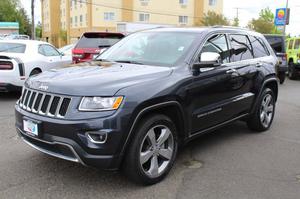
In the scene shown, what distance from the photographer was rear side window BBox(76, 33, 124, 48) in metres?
11.4

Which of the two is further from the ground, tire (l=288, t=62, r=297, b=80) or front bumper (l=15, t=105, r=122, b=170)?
front bumper (l=15, t=105, r=122, b=170)

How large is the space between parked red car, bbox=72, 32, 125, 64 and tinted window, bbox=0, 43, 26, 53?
1908 millimetres

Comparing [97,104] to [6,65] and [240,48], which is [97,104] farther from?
[6,65]

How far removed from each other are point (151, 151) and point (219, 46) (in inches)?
80.6

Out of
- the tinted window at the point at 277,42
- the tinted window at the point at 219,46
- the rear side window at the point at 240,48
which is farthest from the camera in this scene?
the tinted window at the point at 277,42

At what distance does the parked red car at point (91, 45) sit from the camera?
11094mm

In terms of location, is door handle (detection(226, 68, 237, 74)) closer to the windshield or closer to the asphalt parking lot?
the windshield

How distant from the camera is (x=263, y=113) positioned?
628 centimetres

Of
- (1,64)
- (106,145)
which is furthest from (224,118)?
(1,64)

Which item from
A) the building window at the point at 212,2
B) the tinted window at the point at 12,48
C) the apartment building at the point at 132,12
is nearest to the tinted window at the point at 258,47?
the tinted window at the point at 12,48

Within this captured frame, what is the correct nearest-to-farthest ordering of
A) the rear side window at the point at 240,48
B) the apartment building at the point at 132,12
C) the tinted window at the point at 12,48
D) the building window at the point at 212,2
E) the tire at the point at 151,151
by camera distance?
the tire at the point at 151,151
the rear side window at the point at 240,48
the tinted window at the point at 12,48
the apartment building at the point at 132,12
the building window at the point at 212,2

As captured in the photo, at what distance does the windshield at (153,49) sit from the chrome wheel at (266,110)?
221 cm

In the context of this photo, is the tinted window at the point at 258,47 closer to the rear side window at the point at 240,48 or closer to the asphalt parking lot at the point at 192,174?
the rear side window at the point at 240,48

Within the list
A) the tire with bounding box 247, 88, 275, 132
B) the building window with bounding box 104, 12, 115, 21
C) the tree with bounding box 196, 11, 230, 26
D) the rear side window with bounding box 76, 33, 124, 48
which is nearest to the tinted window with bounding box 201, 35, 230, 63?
the tire with bounding box 247, 88, 275, 132
